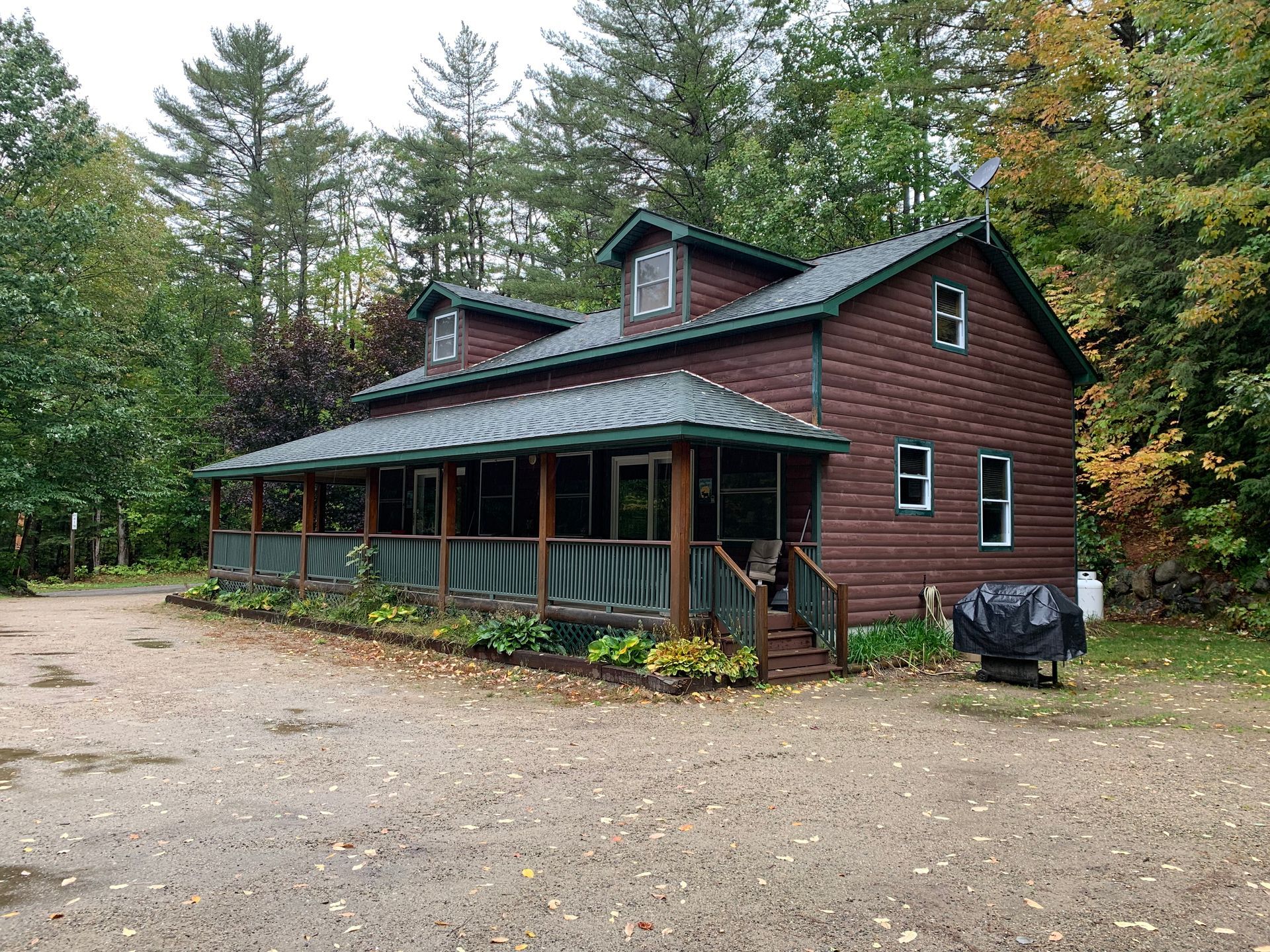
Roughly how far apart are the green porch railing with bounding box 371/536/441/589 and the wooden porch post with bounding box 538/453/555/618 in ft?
8.94

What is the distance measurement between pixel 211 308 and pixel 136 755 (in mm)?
33595

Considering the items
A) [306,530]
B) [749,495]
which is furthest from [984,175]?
[306,530]

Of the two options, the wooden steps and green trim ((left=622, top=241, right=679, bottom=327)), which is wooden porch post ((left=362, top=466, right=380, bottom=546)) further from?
the wooden steps

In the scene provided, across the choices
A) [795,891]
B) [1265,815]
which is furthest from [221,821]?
[1265,815]

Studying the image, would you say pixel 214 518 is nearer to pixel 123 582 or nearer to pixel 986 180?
pixel 123 582

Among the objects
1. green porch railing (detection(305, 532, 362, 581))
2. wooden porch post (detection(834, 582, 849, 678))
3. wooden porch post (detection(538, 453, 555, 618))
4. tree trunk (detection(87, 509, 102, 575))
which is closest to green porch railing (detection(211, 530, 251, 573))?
green porch railing (detection(305, 532, 362, 581))

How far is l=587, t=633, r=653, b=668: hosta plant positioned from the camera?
34.1ft

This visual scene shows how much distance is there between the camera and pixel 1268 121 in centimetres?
1561

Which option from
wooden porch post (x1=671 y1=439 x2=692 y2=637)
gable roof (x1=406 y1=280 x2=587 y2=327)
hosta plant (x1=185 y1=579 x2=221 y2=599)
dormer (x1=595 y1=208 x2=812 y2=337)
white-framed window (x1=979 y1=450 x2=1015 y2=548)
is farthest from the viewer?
hosta plant (x1=185 y1=579 x2=221 y2=599)

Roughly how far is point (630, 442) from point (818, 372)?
3.01 m

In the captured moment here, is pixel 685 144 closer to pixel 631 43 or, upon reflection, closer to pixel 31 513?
pixel 631 43

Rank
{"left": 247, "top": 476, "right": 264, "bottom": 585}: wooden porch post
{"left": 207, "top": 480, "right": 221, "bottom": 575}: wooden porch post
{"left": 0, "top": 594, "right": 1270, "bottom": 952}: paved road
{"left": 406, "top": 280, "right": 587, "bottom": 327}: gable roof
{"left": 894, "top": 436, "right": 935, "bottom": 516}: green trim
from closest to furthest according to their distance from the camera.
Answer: {"left": 0, "top": 594, "right": 1270, "bottom": 952}: paved road, {"left": 894, "top": 436, "right": 935, "bottom": 516}: green trim, {"left": 247, "top": 476, "right": 264, "bottom": 585}: wooden porch post, {"left": 406, "top": 280, "right": 587, "bottom": 327}: gable roof, {"left": 207, "top": 480, "right": 221, "bottom": 575}: wooden porch post

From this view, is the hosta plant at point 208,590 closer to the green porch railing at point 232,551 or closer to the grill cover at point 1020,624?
the green porch railing at point 232,551

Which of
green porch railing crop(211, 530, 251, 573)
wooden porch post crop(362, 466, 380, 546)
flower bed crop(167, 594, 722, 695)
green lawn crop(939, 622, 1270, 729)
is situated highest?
wooden porch post crop(362, 466, 380, 546)
